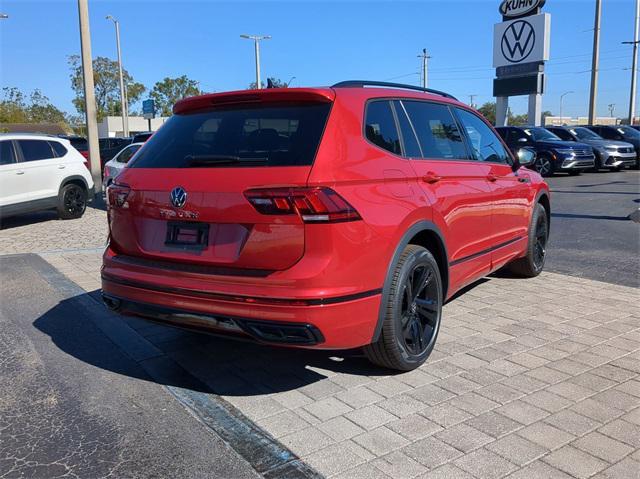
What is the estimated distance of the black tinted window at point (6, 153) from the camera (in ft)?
34.0

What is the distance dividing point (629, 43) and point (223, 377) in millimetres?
42265

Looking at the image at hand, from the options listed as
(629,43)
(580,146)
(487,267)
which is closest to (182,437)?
(487,267)

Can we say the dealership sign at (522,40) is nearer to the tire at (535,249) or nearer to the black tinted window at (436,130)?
the tire at (535,249)

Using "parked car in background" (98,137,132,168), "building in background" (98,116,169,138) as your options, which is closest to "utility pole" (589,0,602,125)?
"parked car in background" (98,137,132,168)

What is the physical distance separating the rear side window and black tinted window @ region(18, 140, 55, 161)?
9.13 metres

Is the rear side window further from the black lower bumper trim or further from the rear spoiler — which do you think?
the black lower bumper trim

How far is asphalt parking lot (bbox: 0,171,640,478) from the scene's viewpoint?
2850 millimetres

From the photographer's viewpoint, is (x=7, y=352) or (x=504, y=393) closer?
(x=504, y=393)

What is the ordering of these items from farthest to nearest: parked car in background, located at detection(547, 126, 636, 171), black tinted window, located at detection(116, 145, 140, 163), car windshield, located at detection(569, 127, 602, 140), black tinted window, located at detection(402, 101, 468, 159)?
car windshield, located at detection(569, 127, 602, 140) → parked car in background, located at detection(547, 126, 636, 171) → black tinted window, located at detection(116, 145, 140, 163) → black tinted window, located at detection(402, 101, 468, 159)

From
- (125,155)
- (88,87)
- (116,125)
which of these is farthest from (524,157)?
(116,125)

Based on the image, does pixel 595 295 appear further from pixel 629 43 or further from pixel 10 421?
pixel 629 43

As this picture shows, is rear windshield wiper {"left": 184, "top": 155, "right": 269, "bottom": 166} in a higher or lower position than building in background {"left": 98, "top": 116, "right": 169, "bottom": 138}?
lower

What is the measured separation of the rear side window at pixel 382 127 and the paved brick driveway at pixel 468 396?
55.2 inches

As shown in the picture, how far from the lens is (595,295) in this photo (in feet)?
19.1
